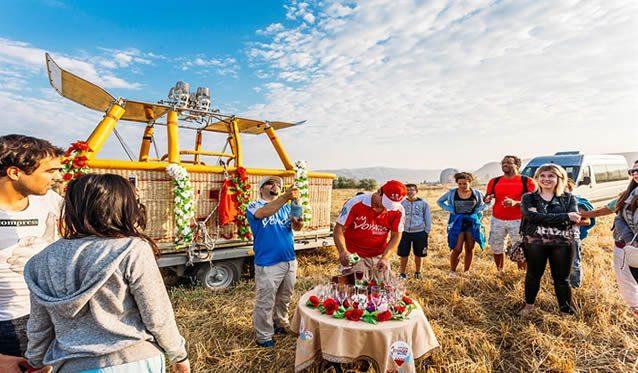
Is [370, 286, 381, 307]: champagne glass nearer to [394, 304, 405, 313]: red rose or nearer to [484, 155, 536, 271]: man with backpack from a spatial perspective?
[394, 304, 405, 313]: red rose

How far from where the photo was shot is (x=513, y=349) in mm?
3953

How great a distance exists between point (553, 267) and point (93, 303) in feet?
15.6

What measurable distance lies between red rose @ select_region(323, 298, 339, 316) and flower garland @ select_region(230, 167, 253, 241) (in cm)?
299

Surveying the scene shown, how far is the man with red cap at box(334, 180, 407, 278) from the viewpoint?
3943 millimetres

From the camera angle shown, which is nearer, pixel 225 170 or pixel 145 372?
pixel 145 372

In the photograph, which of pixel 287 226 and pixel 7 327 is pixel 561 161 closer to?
pixel 287 226

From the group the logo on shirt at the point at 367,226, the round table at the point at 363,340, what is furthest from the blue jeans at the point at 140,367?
the logo on shirt at the point at 367,226

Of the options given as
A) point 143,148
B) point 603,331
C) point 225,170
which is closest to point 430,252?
point 603,331

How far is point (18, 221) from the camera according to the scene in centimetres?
206

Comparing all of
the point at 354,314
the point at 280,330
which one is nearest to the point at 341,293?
the point at 354,314

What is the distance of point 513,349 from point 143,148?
644 cm

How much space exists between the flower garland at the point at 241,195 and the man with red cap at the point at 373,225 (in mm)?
2259

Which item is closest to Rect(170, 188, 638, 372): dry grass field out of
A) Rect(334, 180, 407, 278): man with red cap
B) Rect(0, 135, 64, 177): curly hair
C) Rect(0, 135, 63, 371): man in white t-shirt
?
Rect(334, 180, 407, 278): man with red cap

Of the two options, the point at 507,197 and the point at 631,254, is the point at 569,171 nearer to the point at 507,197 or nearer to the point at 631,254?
the point at 507,197
